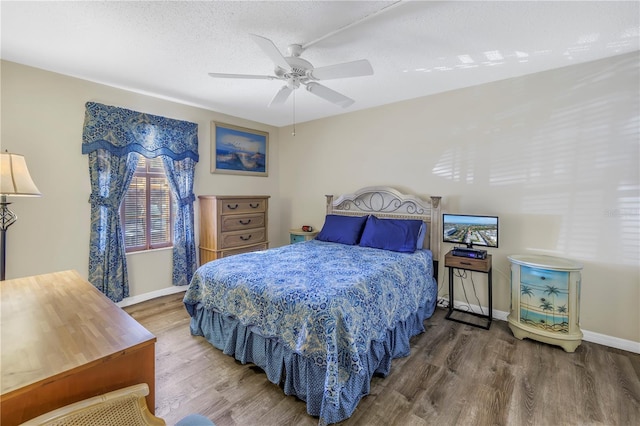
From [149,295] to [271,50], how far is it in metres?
3.44

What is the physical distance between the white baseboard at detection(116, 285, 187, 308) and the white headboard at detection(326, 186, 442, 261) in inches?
96.9

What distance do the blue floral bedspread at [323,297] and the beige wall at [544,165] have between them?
3.52ft

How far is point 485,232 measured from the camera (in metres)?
3.05

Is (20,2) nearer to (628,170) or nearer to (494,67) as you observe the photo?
(494,67)

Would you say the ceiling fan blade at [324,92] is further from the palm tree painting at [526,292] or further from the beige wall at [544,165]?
the palm tree painting at [526,292]

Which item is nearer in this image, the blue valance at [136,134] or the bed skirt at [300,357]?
the bed skirt at [300,357]

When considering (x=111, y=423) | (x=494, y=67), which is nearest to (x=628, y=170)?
(x=494, y=67)

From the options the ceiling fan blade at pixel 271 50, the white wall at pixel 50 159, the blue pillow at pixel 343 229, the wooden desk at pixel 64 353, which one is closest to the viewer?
the wooden desk at pixel 64 353

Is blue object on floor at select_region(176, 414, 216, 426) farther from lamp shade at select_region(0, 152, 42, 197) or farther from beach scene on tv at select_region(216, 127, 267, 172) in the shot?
beach scene on tv at select_region(216, 127, 267, 172)

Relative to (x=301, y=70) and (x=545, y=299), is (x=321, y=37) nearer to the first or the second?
(x=301, y=70)

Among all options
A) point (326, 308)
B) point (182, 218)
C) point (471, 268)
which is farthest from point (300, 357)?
point (182, 218)

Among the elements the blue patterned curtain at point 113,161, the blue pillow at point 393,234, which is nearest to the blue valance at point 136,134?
the blue patterned curtain at point 113,161

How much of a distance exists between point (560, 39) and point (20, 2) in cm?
394

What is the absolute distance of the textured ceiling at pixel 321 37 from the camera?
75.9 inches
